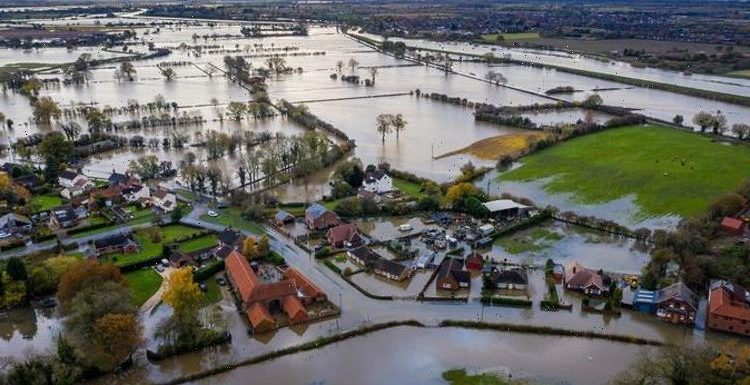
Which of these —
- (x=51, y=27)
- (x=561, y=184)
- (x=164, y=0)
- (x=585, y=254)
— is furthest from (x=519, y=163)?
(x=164, y=0)

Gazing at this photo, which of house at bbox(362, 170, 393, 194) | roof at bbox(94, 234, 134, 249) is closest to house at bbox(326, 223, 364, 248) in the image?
house at bbox(362, 170, 393, 194)

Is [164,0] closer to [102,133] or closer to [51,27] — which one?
[51,27]

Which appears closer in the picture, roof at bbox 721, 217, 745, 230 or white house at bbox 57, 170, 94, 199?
roof at bbox 721, 217, 745, 230

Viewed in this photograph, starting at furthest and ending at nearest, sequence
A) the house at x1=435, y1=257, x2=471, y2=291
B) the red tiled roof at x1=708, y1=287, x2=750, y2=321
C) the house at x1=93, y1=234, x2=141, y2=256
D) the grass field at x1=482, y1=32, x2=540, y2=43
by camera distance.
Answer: the grass field at x1=482, y1=32, x2=540, y2=43, the house at x1=93, y1=234, x2=141, y2=256, the house at x1=435, y1=257, x2=471, y2=291, the red tiled roof at x1=708, y1=287, x2=750, y2=321

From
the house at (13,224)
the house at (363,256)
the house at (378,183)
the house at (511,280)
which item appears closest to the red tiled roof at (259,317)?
the house at (363,256)

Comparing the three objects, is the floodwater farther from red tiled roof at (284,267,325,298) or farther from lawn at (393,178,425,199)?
lawn at (393,178,425,199)

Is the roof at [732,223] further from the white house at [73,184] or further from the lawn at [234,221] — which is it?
the white house at [73,184]
